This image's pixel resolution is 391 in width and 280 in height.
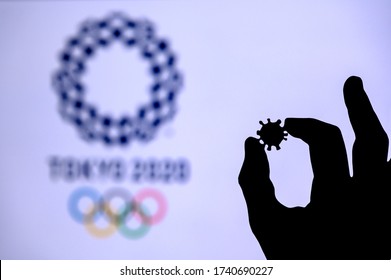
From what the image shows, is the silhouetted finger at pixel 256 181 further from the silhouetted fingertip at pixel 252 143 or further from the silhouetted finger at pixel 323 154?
the silhouetted finger at pixel 323 154

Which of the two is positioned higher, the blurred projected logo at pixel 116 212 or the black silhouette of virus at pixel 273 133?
the black silhouette of virus at pixel 273 133

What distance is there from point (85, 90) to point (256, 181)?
59 cm

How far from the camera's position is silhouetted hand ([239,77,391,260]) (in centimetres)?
123

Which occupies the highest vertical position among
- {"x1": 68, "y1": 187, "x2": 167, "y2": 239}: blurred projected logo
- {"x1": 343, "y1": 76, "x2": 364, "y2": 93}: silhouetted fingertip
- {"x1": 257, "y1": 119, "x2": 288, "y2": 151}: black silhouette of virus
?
{"x1": 343, "y1": 76, "x2": 364, "y2": 93}: silhouetted fingertip

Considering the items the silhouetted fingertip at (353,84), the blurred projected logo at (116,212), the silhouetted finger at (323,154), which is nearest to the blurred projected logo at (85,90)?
the blurred projected logo at (116,212)

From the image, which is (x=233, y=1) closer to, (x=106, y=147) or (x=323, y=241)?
(x=106, y=147)

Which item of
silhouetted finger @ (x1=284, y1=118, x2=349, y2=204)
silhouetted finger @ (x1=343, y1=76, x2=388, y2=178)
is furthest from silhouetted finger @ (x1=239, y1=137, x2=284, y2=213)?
silhouetted finger @ (x1=343, y1=76, x2=388, y2=178)

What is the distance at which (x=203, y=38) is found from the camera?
51.0 inches

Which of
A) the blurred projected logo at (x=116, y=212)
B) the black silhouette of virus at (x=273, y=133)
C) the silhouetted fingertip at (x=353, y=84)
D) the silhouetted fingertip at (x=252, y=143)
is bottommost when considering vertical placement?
the blurred projected logo at (x=116, y=212)

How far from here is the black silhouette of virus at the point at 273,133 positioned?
49.9 inches

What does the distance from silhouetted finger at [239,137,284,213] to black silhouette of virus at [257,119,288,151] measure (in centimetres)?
2

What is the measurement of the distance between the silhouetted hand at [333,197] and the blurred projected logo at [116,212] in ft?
0.92

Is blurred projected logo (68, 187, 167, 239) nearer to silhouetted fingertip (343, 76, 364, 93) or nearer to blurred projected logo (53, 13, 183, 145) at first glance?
blurred projected logo (53, 13, 183, 145)

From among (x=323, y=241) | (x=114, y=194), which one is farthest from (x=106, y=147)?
(x=323, y=241)
